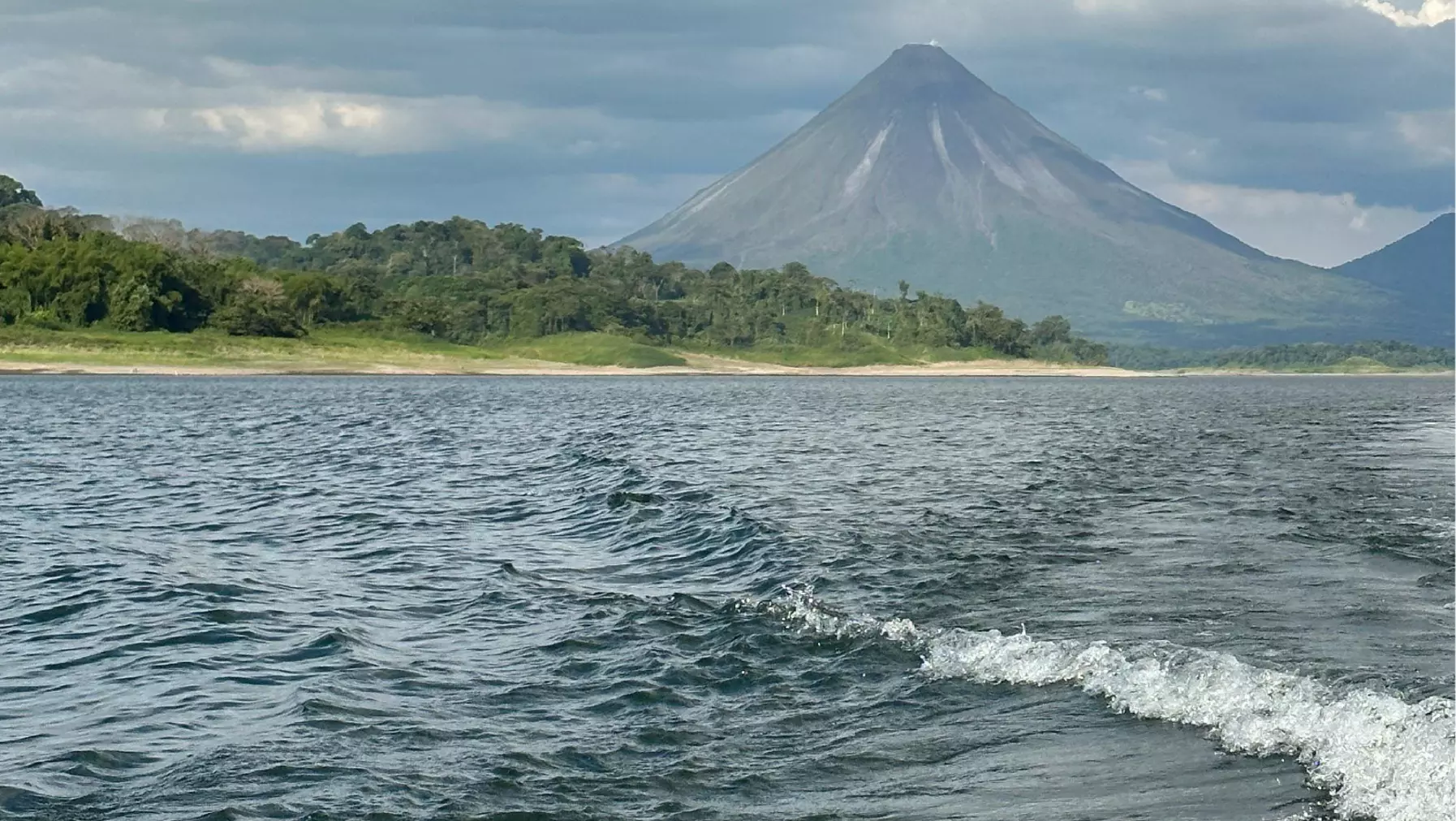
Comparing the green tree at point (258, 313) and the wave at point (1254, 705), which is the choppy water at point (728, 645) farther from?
the green tree at point (258, 313)

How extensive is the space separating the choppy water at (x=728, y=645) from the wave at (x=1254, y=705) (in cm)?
5

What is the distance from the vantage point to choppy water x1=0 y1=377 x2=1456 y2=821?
464 inches

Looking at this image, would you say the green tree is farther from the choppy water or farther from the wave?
the wave

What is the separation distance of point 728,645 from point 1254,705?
6161 millimetres

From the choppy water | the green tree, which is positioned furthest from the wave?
the green tree

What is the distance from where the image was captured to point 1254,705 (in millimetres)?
13773

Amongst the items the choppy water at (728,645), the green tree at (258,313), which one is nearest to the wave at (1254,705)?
the choppy water at (728,645)

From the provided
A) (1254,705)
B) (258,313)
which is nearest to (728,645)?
(1254,705)

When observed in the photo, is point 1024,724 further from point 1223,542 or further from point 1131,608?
point 1223,542

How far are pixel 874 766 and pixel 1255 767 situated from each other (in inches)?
122

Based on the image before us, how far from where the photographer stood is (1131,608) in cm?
1952

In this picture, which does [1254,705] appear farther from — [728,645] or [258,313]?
[258,313]

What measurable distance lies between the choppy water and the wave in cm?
5

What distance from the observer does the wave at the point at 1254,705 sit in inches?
447
